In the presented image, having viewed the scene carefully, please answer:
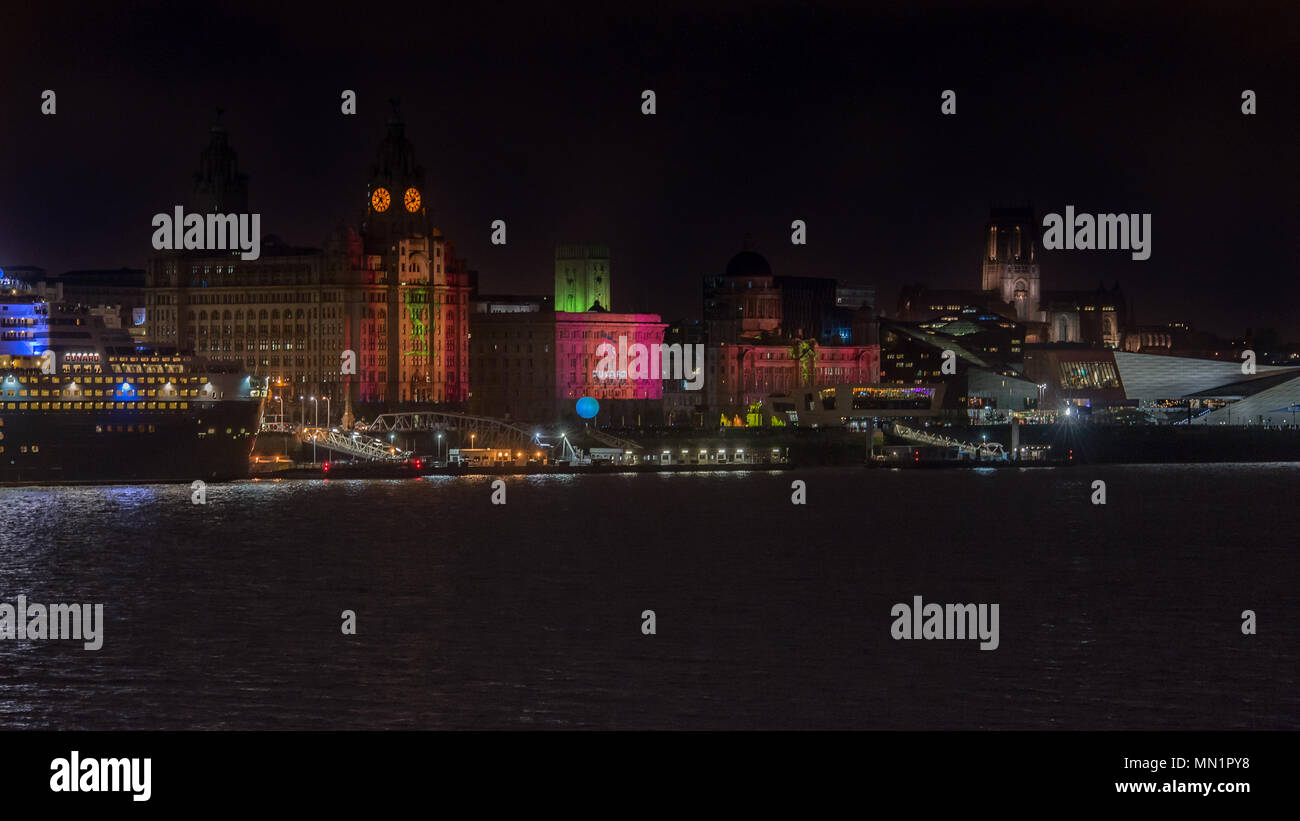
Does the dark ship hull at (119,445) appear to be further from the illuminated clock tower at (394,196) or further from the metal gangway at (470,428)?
the illuminated clock tower at (394,196)

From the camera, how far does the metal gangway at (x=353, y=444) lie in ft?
425

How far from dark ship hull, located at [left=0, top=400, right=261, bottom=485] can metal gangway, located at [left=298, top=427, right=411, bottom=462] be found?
15015mm

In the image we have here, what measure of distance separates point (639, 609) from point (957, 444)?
10905cm

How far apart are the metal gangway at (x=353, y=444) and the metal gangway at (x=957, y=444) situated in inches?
1795

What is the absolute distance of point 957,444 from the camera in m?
161

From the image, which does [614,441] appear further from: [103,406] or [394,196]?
[103,406]

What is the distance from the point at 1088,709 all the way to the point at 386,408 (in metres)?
131

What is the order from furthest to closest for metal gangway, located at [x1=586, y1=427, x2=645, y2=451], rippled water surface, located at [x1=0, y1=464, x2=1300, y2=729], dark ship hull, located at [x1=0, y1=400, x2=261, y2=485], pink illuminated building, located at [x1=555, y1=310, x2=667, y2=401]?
1. pink illuminated building, located at [x1=555, y1=310, x2=667, y2=401]
2. metal gangway, located at [x1=586, y1=427, x2=645, y2=451]
3. dark ship hull, located at [x1=0, y1=400, x2=261, y2=485]
4. rippled water surface, located at [x1=0, y1=464, x2=1300, y2=729]

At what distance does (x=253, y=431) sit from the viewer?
118 m

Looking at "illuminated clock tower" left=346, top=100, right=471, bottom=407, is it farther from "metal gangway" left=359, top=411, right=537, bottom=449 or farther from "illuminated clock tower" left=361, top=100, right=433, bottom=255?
"metal gangway" left=359, top=411, right=537, bottom=449

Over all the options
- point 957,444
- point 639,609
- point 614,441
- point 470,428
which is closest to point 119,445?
point 470,428

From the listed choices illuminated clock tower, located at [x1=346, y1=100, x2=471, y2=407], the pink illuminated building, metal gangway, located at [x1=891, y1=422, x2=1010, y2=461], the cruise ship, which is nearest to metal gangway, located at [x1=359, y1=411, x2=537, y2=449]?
illuminated clock tower, located at [x1=346, y1=100, x2=471, y2=407]

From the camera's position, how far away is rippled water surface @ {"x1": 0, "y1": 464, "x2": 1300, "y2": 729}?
38.8m
